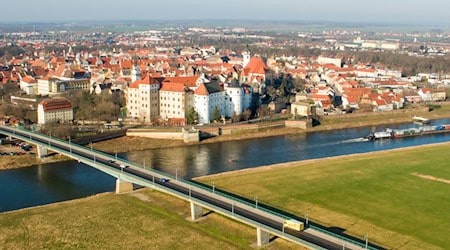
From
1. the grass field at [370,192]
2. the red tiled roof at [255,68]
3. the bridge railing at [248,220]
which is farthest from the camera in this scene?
the red tiled roof at [255,68]

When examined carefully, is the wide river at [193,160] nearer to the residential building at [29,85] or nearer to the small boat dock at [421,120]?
the small boat dock at [421,120]

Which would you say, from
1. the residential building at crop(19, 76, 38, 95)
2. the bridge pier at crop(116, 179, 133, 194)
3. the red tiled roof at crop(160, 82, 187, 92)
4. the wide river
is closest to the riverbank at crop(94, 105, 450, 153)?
the wide river

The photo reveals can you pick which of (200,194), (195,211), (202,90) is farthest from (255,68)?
(195,211)

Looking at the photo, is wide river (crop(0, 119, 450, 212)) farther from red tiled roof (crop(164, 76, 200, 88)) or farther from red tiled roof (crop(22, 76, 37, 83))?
red tiled roof (crop(22, 76, 37, 83))

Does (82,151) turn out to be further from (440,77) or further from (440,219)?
(440,77)

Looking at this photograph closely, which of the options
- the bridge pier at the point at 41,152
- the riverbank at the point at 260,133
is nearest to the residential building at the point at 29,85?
the riverbank at the point at 260,133

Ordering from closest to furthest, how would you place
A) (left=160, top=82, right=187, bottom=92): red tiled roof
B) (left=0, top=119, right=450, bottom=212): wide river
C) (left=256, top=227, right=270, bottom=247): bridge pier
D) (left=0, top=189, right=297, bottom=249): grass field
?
(left=256, top=227, right=270, bottom=247): bridge pier
(left=0, top=189, right=297, bottom=249): grass field
(left=0, top=119, right=450, bottom=212): wide river
(left=160, top=82, right=187, bottom=92): red tiled roof
